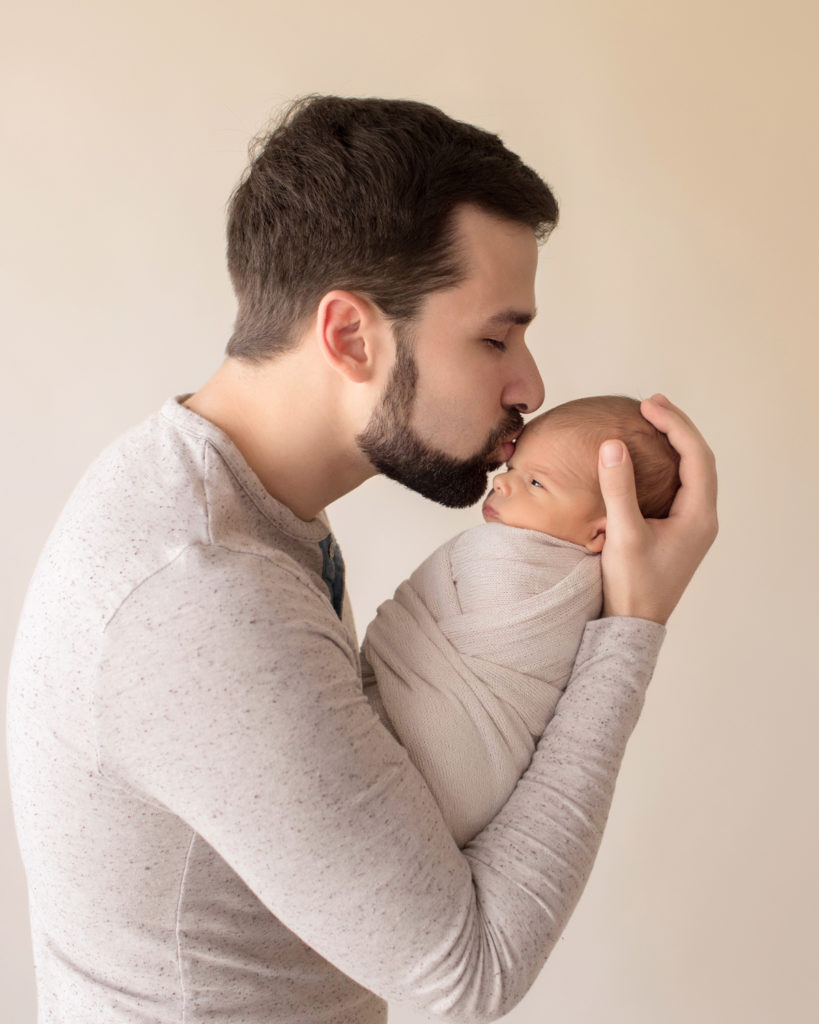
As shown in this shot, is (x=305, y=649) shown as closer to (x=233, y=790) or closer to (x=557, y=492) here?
(x=233, y=790)

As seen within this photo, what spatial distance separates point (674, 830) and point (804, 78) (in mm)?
1679

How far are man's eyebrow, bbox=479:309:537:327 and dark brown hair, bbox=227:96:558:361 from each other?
0.06m

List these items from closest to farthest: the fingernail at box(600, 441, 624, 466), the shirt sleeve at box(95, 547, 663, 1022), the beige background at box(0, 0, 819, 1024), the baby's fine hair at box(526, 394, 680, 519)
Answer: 1. the shirt sleeve at box(95, 547, 663, 1022)
2. the fingernail at box(600, 441, 624, 466)
3. the baby's fine hair at box(526, 394, 680, 519)
4. the beige background at box(0, 0, 819, 1024)

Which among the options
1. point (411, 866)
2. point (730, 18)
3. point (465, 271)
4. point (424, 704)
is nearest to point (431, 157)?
point (465, 271)

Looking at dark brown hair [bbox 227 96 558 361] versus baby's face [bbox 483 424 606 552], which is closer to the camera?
dark brown hair [bbox 227 96 558 361]

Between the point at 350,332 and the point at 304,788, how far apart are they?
540 millimetres

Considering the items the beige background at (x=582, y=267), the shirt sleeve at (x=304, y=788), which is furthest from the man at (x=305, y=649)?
the beige background at (x=582, y=267)

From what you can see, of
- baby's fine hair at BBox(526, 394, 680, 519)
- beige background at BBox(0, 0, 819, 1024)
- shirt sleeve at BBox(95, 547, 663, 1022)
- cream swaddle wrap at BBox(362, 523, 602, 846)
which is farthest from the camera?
beige background at BBox(0, 0, 819, 1024)

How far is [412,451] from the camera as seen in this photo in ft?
3.90

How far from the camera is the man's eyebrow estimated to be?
1.16m

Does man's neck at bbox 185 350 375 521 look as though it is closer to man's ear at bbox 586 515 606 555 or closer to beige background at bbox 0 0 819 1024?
man's ear at bbox 586 515 606 555

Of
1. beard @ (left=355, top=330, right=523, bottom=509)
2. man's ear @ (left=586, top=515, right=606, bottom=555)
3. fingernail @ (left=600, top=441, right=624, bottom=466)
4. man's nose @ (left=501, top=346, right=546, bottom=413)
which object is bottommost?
man's ear @ (left=586, top=515, right=606, bottom=555)

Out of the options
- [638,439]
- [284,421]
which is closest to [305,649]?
[284,421]

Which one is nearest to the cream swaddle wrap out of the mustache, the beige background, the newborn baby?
the newborn baby
